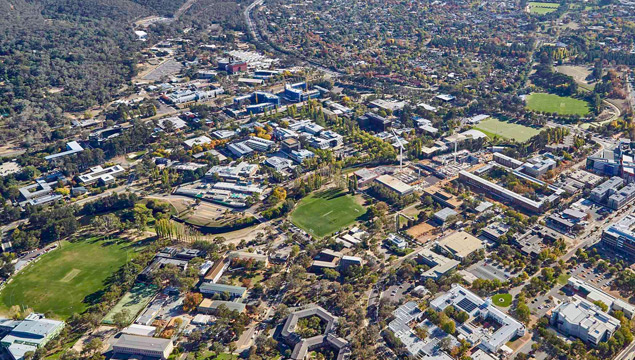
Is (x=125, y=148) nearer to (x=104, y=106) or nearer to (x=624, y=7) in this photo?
(x=104, y=106)

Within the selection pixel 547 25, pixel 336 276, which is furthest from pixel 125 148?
pixel 547 25

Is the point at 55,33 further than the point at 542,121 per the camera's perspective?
Yes

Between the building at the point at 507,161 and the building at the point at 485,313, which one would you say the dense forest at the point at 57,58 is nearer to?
the building at the point at 485,313

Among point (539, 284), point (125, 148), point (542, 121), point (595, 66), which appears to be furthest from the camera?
point (595, 66)

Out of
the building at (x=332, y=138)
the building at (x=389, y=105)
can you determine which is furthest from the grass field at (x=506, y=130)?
the building at (x=332, y=138)

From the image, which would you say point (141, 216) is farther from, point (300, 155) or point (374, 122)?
point (374, 122)

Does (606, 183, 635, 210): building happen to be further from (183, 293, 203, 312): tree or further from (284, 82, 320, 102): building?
(284, 82, 320, 102): building

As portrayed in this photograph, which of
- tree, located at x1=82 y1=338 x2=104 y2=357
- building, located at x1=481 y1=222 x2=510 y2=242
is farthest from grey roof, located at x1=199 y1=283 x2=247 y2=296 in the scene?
building, located at x1=481 y1=222 x2=510 y2=242
